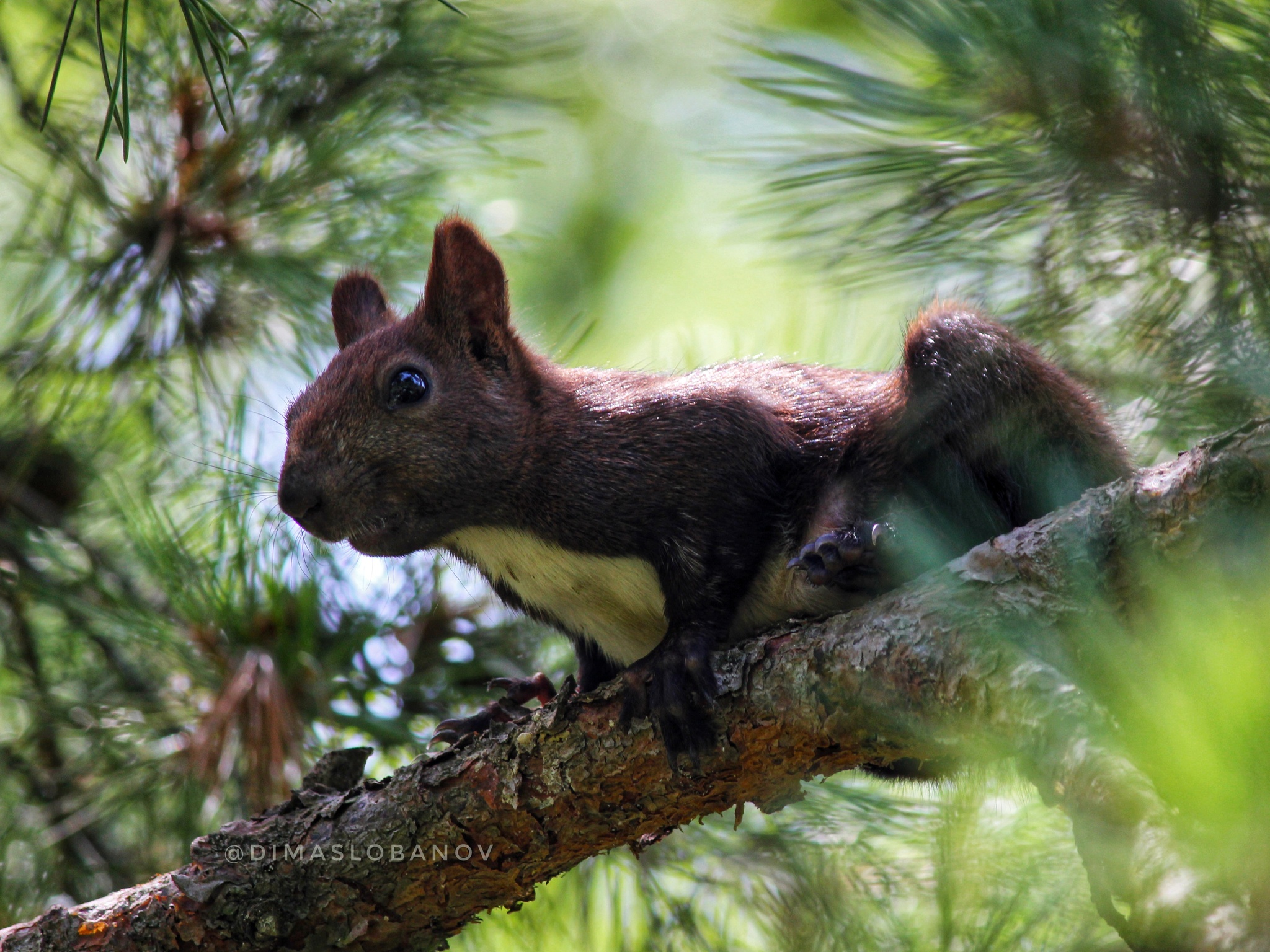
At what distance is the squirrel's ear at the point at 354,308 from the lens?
8.67 feet

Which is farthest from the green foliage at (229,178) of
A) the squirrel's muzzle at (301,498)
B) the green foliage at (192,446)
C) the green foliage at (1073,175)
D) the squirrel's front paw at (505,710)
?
the green foliage at (1073,175)

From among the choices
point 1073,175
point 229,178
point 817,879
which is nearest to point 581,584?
point 817,879

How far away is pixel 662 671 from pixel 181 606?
1.17m

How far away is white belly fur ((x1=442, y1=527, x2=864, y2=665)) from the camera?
7.30ft

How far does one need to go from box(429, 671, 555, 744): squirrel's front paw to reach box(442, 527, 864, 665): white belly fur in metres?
0.14

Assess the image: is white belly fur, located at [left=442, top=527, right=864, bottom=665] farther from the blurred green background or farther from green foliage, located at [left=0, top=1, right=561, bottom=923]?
green foliage, located at [left=0, top=1, right=561, bottom=923]

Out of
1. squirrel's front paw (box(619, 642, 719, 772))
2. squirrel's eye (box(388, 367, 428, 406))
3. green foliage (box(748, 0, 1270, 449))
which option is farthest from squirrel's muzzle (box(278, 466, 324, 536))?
green foliage (box(748, 0, 1270, 449))

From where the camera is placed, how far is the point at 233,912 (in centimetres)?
191

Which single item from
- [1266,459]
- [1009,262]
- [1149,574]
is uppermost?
[1009,262]

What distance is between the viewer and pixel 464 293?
2.50m

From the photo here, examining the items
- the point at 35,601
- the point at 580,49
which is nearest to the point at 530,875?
the point at 35,601

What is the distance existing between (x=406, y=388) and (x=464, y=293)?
0.90 feet

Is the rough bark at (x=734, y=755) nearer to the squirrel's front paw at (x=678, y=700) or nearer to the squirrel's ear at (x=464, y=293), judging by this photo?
the squirrel's front paw at (x=678, y=700)

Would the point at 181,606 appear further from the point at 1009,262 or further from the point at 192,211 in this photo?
the point at 1009,262
